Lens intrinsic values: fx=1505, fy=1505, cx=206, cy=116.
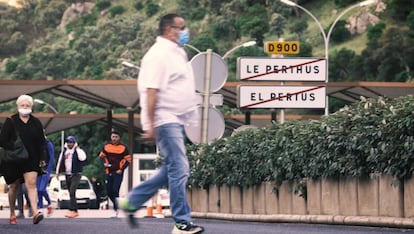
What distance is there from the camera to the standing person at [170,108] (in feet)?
40.0

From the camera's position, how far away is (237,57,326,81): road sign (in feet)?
84.9

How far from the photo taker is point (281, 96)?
86.3ft

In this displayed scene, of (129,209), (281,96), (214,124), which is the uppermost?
(281,96)

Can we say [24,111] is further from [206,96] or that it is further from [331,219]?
[206,96]

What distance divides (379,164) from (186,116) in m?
5.10

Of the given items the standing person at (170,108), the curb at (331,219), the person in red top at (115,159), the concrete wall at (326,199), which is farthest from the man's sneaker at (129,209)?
the person in red top at (115,159)

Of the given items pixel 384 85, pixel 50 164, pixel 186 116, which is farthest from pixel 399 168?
pixel 384 85

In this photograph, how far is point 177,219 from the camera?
40.0 feet

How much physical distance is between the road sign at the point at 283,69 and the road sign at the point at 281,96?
0.24m

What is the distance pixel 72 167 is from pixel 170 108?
1377 centimetres

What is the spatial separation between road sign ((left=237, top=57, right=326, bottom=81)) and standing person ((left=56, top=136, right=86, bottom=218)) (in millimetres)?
3119

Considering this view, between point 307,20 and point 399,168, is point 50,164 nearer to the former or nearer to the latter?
point 399,168

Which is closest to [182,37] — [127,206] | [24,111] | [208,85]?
[127,206]

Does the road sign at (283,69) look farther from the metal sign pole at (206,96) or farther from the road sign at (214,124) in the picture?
the road sign at (214,124)
